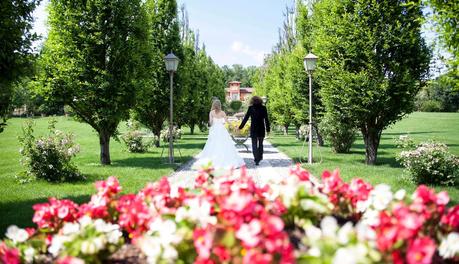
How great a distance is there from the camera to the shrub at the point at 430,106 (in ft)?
245

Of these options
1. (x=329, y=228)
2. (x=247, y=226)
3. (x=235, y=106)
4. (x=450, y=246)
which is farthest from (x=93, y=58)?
(x=235, y=106)

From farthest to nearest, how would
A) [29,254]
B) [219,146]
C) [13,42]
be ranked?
[219,146] → [13,42] → [29,254]

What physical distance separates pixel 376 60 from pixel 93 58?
9645 millimetres

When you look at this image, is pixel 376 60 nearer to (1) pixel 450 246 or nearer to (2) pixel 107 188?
(1) pixel 450 246

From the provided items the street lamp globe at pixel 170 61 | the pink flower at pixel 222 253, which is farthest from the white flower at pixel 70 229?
the street lamp globe at pixel 170 61

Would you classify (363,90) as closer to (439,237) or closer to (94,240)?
(439,237)

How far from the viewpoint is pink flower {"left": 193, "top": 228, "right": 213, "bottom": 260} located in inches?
83.4

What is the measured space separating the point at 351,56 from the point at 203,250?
39.5 feet

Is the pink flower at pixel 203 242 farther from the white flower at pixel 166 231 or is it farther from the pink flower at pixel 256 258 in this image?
the pink flower at pixel 256 258

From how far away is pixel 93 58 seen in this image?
44.2 feet

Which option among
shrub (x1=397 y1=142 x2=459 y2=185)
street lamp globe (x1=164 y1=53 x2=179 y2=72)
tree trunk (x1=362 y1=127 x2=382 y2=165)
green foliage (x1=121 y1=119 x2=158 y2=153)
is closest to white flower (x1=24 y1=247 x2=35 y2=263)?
shrub (x1=397 y1=142 x2=459 y2=185)

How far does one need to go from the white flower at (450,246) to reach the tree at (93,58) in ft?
40.0

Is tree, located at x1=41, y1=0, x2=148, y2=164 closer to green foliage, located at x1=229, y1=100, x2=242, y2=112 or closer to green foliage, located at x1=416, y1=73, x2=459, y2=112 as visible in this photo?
green foliage, located at x1=416, y1=73, x2=459, y2=112

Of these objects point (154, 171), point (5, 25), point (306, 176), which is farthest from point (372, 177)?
point (5, 25)
